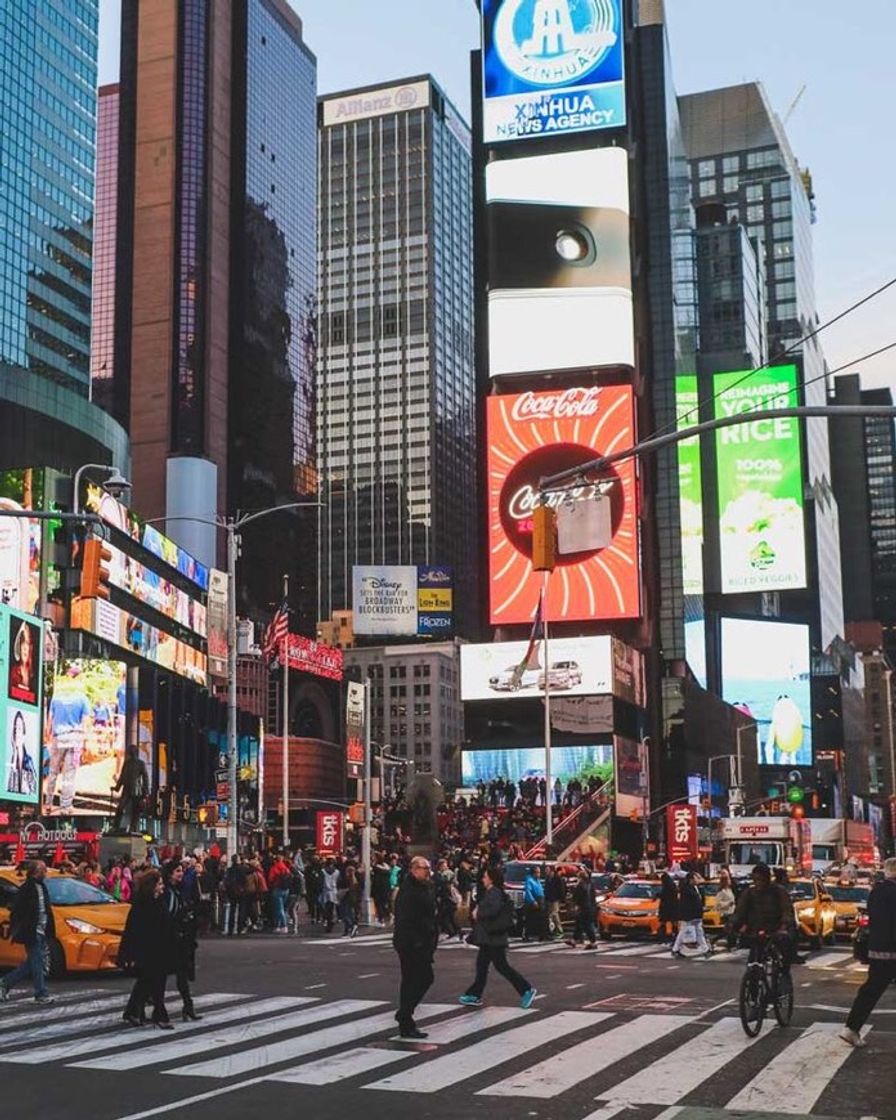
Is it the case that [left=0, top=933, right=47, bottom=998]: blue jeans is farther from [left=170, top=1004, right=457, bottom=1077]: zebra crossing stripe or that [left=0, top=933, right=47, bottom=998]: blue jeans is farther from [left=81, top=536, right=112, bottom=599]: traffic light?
[left=81, top=536, right=112, bottom=599]: traffic light

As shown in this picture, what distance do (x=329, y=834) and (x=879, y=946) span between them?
34044 mm

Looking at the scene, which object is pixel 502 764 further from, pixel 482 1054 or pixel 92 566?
pixel 482 1054

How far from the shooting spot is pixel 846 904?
1341 inches

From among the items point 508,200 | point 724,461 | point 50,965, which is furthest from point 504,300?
point 50,965

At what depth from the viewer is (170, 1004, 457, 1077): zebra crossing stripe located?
12.3 meters

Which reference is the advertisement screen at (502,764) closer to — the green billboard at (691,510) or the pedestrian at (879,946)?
the green billboard at (691,510)

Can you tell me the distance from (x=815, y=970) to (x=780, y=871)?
8.08m

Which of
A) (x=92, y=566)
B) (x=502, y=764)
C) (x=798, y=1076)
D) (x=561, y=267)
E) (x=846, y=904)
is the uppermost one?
(x=561, y=267)

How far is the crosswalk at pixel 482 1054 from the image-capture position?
1122 cm

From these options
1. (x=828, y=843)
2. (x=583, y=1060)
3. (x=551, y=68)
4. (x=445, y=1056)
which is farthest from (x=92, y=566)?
(x=551, y=68)

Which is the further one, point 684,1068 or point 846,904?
point 846,904

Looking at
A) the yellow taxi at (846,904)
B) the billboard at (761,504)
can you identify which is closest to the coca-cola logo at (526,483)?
the billboard at (761,504)

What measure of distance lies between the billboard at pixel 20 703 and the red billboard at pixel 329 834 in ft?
38.9

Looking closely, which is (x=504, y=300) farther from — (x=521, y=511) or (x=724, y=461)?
(x=724, y=461)
